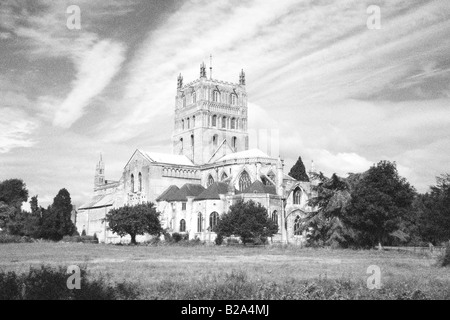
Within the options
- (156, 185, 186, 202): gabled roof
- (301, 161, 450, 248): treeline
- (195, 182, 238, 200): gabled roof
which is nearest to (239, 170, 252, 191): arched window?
(195, 182, 238, 200): gabled roof

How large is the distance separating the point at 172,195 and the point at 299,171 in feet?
100

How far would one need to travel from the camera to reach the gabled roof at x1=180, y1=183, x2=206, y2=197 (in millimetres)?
76675

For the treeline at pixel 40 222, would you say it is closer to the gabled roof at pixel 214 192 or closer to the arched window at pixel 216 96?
the gabled roof at pixel 214 192

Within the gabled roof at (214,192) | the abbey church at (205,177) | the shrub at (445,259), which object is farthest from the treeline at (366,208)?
the gabled roof at (214,192)

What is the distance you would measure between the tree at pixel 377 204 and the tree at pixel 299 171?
4545 centimetres

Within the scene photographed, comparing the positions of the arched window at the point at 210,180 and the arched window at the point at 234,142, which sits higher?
the arched window at the point at 234,142

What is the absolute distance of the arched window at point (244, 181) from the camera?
7526cm

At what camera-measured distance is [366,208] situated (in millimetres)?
46375

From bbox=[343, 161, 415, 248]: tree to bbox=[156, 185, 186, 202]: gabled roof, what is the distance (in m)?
32.2

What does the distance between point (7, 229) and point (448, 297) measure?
75154mm

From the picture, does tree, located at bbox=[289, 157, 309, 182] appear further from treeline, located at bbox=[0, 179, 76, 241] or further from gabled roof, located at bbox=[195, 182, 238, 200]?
treeline, located at bbox=[0, 179, 76, 241]

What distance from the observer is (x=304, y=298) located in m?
13.3

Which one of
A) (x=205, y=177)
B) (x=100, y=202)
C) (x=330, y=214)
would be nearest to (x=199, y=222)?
(x=205, y=177)
